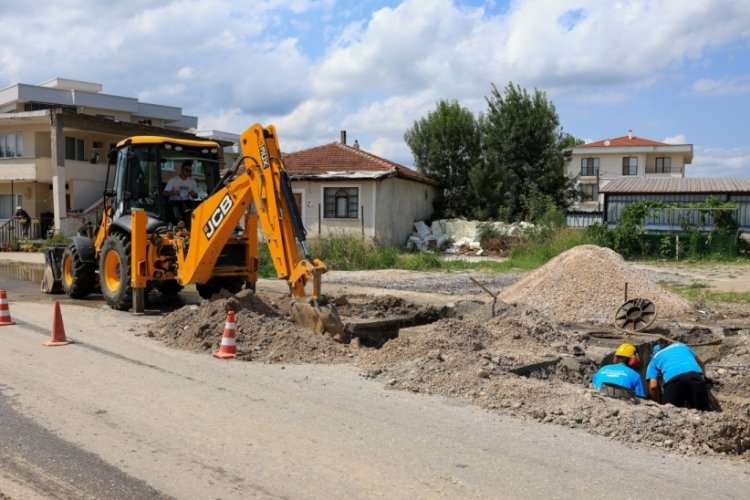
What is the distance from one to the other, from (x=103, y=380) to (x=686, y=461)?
5.85 m

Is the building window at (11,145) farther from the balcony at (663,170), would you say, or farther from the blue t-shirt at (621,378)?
the balcony at (663,170)

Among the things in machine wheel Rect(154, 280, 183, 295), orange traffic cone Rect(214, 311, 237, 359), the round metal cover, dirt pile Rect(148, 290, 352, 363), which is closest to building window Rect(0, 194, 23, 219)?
machine wheel Rect(154, 280, 183, 295)

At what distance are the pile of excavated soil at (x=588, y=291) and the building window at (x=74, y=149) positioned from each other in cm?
2705

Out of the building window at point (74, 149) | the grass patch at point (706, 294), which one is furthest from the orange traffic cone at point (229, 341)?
the building window at point (74, 149)

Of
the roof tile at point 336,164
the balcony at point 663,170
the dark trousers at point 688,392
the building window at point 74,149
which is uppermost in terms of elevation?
the balcony at point 663,170

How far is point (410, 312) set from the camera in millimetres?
12320

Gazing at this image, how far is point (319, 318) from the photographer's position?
948 centimetres

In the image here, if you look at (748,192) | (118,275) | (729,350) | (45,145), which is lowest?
(729,350)

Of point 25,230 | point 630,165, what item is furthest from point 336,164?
point 630,165

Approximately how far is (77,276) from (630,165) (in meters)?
56.8

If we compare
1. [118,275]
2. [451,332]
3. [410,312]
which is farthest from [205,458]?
[118,275]

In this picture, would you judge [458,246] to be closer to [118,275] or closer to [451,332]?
[118,275]

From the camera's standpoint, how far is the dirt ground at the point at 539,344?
625cm

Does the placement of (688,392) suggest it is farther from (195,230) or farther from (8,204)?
(8,204)
